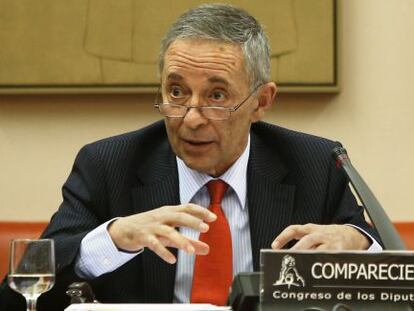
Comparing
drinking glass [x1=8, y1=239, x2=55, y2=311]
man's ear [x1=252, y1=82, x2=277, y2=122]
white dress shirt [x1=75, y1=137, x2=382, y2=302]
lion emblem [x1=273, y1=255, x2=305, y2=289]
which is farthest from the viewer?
man's ear [x1=252, y1=82, x2=277, y2=122]

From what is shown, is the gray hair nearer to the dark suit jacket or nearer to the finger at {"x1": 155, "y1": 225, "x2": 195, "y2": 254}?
the dark suit jacket

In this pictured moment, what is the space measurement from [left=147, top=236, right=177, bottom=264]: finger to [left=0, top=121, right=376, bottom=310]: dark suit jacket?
14.9 inches

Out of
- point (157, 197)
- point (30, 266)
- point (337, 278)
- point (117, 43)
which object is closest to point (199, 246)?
point (30, 266)

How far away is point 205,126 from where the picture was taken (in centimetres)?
251

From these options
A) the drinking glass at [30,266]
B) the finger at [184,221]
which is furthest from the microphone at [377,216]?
the drinking glass at [30,266]

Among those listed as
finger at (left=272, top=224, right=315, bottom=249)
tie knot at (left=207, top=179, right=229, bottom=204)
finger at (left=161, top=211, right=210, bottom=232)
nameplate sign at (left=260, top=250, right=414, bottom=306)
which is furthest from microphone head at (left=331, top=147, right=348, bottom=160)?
nameplate sign at (left=260, top=250, right=414, bottom=306)

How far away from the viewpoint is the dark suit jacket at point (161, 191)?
2.52 m

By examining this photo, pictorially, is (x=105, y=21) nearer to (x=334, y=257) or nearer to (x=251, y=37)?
(x=251, y=37)

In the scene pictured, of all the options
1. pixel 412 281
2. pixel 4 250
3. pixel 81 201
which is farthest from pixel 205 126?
pixel 412 281

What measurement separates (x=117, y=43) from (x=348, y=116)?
36.2 inches

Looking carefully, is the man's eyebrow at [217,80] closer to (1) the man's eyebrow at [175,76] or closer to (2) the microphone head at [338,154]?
(1) the man's eyebrow at [175,76]

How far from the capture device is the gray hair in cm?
254

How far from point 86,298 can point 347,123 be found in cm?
166

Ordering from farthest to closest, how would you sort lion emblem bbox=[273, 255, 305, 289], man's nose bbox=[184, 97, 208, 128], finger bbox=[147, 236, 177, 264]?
1. man's nose bbox=[184, 97, 208, 128]
2. finger bbox=[147, 236, 177, 264]
3. lion emblem bbox=[273, 255, 305, 289]
